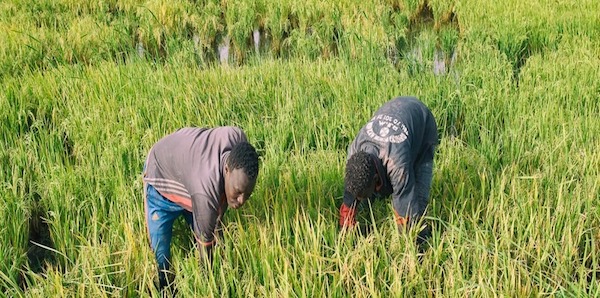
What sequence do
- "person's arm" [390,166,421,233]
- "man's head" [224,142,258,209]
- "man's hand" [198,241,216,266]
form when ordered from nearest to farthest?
1. "man's head" [224,142,258,209]
2. "man's hand" [198,241,216,266]
3. "person's arm" [390,166,421,233]

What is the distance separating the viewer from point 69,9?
275 inches

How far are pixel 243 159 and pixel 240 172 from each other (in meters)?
0.05

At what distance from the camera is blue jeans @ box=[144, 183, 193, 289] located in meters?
2.43

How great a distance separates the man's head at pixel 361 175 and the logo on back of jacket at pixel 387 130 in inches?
6.4

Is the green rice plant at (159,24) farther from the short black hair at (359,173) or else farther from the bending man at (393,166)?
the short black hair at (359,173)

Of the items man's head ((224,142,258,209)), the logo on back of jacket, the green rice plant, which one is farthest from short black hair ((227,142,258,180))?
the green rice plant

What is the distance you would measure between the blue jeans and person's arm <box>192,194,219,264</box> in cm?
27

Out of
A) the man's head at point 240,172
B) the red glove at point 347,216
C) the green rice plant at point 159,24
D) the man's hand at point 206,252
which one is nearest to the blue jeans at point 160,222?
the man's hand at point 206,252

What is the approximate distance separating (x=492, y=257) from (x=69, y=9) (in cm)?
656

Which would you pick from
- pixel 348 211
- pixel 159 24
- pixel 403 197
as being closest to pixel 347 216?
pixel 348 211

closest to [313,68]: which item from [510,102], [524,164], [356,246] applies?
[510,102]

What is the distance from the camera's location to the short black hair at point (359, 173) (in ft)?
7.43

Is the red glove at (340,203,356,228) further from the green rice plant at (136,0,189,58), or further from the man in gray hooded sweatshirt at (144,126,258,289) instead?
the green rice plant at (136,0,189,58)

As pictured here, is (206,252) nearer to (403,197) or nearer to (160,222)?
(160,222)
